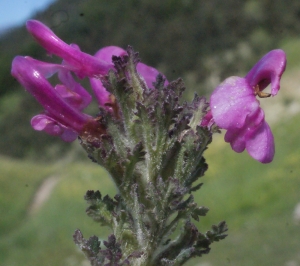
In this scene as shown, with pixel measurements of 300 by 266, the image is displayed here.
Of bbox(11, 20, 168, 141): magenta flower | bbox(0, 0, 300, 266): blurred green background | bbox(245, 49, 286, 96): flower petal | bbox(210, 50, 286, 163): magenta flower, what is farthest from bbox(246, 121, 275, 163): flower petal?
bbox(0, 0, 300, 266): blurred green background

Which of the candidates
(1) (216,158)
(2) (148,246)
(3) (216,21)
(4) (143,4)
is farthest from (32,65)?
(4) (143,4)

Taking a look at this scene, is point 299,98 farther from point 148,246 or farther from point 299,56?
point 148,246

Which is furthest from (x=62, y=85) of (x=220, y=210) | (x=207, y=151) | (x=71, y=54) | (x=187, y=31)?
(x=187, y=31)

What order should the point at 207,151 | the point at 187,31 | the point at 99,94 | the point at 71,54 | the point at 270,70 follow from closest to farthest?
the point at 270,70, the point at 71,54, the point at 99,94, the point at 207,151, the point at 187,31

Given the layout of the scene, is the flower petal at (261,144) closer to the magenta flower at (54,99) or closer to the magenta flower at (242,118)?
the magenta flower at (242,118)

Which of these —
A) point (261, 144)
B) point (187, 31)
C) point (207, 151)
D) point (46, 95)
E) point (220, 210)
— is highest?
point (187, 31)

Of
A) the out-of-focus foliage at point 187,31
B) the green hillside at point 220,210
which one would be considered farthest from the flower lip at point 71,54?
the out-of-focus foliage at point 187,31

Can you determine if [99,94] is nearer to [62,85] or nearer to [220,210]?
[62,85]
